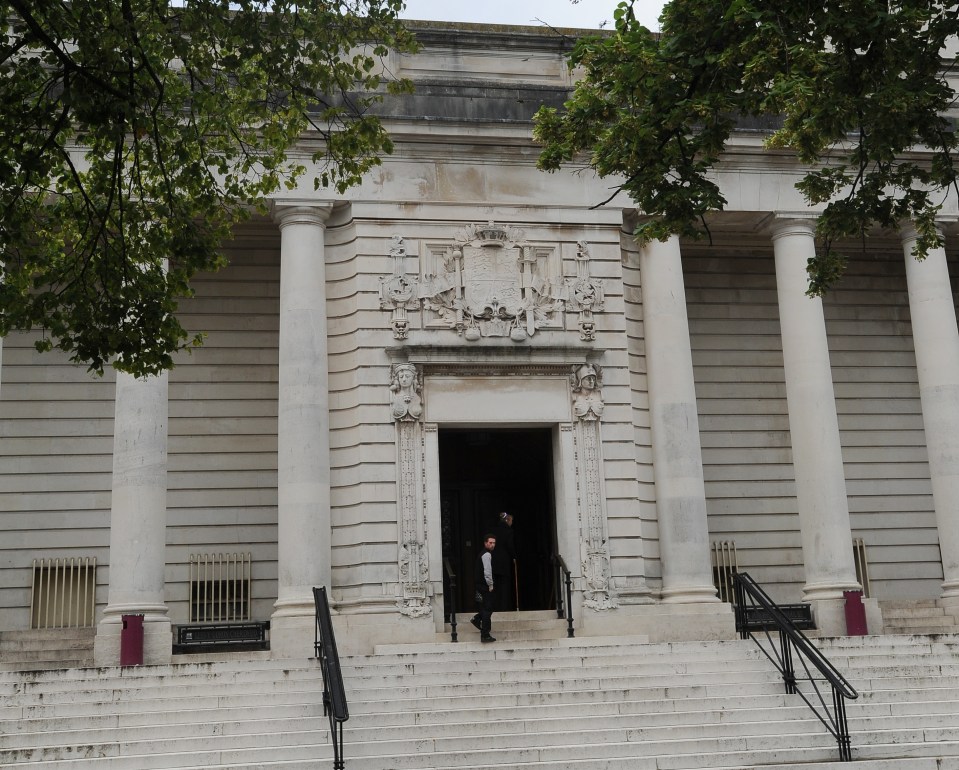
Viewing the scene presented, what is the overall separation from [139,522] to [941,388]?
12648mm

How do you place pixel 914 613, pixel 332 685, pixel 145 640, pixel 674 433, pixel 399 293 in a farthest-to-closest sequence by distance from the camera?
pixel 914 613
pixel 674 433
pixel 399 293
pixel 145 640
pixel 332 685

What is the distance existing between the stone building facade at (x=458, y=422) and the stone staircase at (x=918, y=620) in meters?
0.55

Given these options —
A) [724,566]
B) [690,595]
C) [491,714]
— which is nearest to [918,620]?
[724,566]

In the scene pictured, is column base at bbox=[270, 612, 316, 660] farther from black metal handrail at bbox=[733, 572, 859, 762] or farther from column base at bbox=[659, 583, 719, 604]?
black metal handrail at bbox=[733, 572, 859, 762]

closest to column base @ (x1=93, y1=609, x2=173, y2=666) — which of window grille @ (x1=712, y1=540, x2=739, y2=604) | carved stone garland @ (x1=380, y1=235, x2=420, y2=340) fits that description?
carved stone garland @ (x1=380, y1=235, x2=420, y2=340)

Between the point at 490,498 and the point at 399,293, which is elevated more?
the point at 399,293

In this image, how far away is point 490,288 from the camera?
19578mm

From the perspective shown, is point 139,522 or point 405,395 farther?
point 405,395

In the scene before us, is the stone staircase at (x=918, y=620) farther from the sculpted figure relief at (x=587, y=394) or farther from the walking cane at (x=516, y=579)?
the sculpted figure relief at (x=587, y=394)

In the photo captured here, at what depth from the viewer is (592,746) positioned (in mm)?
12758

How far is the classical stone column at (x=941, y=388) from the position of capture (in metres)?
20.4

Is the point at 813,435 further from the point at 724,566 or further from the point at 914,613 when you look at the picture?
the point at 914,613

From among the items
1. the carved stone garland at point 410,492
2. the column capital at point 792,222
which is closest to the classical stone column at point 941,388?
the column capital at point 792,222

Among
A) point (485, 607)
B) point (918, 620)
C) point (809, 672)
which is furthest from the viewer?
point (918, 620)
